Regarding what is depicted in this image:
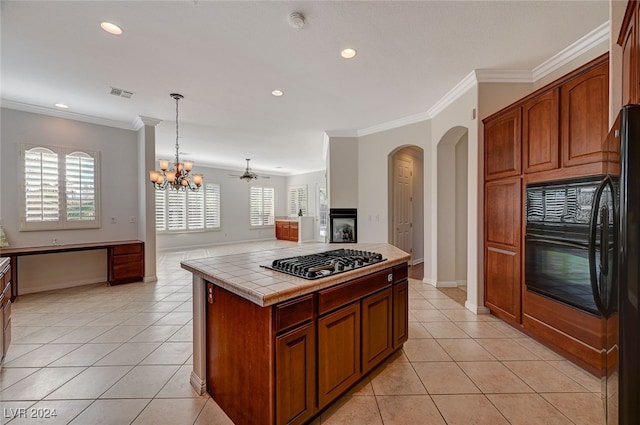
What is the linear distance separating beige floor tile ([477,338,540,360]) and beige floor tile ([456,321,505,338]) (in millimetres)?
90

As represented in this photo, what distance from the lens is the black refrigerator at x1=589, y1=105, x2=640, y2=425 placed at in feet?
3.41

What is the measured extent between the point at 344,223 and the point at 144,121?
4157 mm

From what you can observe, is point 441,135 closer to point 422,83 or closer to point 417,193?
point 422,83

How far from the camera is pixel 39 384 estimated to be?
2.12 m

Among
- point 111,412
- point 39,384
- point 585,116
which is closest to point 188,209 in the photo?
point 39,384

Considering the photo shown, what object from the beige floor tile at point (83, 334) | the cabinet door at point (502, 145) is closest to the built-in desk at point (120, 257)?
the beige floor tile at point (83, 334)

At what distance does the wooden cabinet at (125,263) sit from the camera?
186 inches

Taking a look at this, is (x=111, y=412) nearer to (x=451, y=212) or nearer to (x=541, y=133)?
(x=541, y=133)

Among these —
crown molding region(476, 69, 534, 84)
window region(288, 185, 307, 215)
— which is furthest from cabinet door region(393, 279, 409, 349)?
window region(288, 185, 307, 215)

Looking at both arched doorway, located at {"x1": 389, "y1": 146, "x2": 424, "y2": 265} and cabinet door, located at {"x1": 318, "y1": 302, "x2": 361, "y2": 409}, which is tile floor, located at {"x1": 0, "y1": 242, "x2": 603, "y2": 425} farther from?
arched doorway, located at {"x1": 389, "y1": 146, "x2": 424, "y2": 265}

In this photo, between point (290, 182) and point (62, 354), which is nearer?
point (62, 354)

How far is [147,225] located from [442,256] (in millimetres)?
5216

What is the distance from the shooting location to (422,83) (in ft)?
11.6

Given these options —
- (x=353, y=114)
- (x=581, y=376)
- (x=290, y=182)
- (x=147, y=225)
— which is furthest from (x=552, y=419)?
(x=290, y=182)
